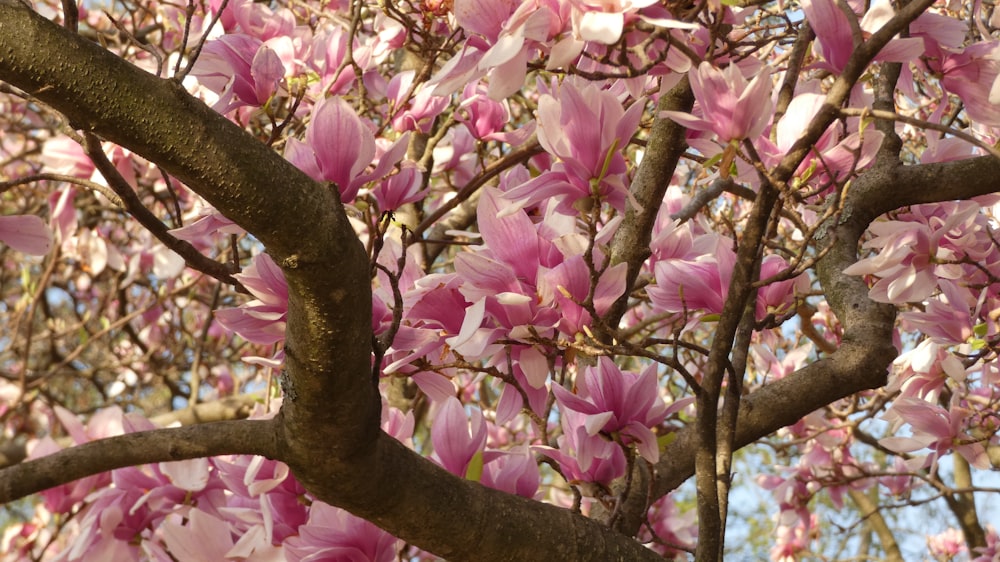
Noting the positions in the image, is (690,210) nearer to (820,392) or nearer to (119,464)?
(820,392)

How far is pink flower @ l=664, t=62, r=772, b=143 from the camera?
1151mm

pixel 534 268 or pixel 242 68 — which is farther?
pixel 242 68

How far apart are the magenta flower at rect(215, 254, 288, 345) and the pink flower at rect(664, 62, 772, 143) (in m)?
0.56

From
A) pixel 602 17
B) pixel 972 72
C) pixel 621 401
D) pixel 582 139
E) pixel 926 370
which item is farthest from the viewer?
pixel 926 370

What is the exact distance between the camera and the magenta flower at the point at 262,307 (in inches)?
50.1

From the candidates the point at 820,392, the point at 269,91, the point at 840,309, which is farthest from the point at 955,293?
the point at 269,91

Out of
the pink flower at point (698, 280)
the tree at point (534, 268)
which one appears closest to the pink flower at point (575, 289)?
the tree at point (534, 268)

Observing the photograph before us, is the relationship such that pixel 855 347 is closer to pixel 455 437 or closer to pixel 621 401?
pixel 621 401

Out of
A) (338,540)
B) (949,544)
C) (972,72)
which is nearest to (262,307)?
(338,540)

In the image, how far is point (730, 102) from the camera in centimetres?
117

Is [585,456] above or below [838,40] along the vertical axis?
below

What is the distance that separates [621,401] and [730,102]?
1.51ft

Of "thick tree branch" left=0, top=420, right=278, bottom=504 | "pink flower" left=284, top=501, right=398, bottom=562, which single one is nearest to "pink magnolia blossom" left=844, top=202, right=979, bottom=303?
"pink flower" left=284, top=501, right=398, bottom=562

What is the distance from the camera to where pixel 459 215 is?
3098 millimetres
